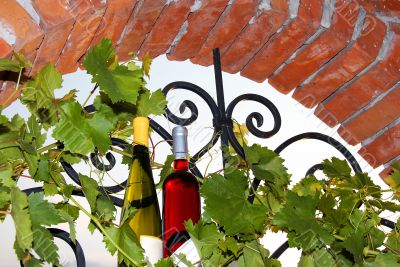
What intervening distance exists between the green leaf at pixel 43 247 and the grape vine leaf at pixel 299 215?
0.33 metres

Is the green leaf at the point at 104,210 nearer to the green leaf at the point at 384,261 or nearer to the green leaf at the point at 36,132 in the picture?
the green leaf at the point at 36,132

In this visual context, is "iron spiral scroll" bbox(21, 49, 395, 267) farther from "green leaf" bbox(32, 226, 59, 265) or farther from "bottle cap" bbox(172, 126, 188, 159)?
"green leaf" bbox(32, 226, 59, 265)

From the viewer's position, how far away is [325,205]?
851 mm

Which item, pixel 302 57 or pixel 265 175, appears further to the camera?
pixel 302 57

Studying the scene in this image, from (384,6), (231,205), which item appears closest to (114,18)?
(231,205)

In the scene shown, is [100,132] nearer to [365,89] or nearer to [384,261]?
[384,261]

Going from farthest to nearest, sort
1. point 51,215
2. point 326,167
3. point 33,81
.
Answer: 1. point 326,167
2. point 33,81
3. point 51,215

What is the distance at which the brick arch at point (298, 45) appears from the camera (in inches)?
46.4

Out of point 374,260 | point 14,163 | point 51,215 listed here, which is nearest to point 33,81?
point 14,163

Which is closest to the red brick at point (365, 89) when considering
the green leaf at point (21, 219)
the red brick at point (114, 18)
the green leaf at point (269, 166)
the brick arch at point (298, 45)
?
the brick arch at point (298, 45)

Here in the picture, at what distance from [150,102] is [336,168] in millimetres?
382

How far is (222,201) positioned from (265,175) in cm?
16

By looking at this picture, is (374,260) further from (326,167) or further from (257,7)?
(257,7)

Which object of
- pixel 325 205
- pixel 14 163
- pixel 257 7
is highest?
pixel 257 7
